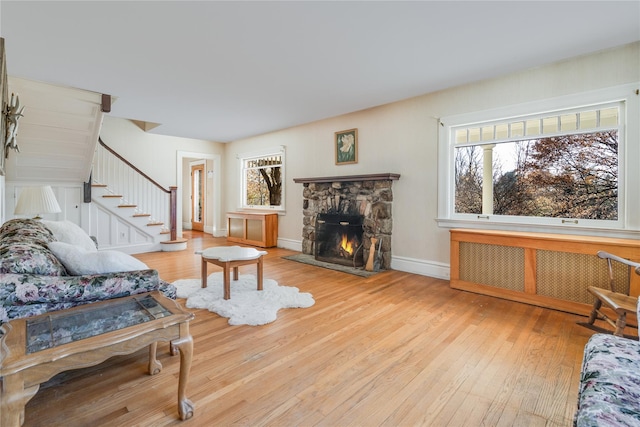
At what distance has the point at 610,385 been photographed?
1148mm

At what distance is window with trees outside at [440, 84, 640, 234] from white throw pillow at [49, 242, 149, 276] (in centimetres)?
375

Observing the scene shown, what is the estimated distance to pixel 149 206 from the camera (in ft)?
21.5

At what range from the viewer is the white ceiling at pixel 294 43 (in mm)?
2316

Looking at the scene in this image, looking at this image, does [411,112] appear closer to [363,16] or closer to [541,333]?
[363,16]

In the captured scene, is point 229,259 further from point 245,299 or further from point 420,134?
point 420,134

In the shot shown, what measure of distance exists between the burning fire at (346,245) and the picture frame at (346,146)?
1336mm

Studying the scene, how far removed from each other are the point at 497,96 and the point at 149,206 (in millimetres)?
6605

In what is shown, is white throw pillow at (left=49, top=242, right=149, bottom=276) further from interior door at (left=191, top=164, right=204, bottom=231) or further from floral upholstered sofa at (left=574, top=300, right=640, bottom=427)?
interior door at (left=191, top=164, right=204, bottom=231)

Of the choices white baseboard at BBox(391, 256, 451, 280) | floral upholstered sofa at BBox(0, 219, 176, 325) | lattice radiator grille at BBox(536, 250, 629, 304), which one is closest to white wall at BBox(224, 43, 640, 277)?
white baseboard at BBox(391, 256, 451, 280)

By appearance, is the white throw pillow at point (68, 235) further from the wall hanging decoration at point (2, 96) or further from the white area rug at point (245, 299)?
the white area rug at point (245, 299)

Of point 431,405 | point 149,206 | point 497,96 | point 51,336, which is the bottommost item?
point 431,405

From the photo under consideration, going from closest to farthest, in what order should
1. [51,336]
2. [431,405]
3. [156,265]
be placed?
[51,336] → [431,405] → [156,265]

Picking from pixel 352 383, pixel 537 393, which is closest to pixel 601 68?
pixel 537 393

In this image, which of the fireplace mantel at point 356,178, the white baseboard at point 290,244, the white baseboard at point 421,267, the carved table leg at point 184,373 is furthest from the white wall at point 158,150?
the carved table leg at point 184,373
